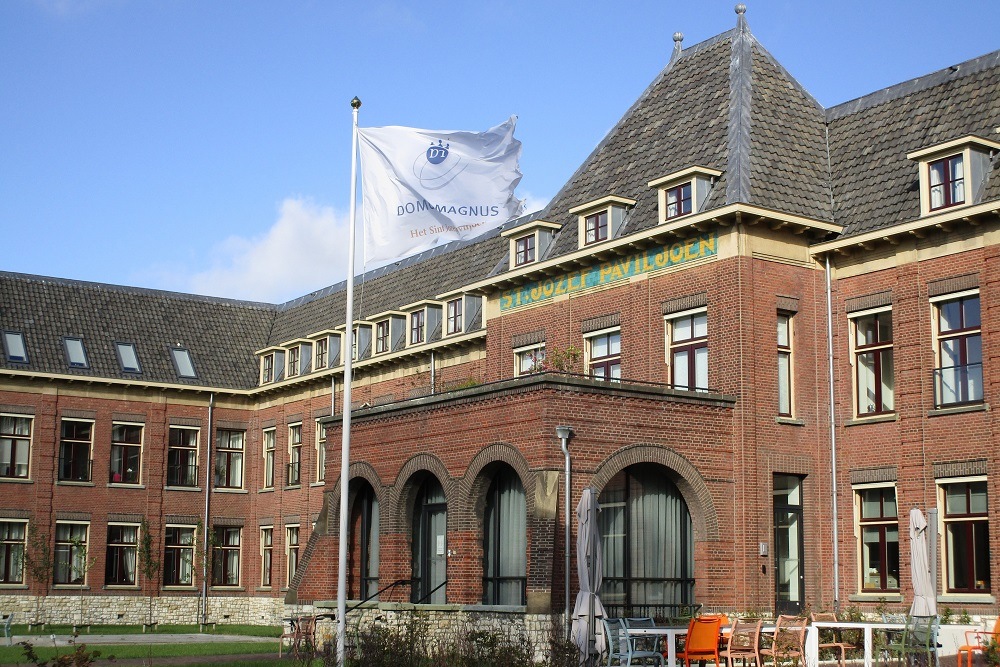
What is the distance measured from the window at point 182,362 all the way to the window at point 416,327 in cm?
1104

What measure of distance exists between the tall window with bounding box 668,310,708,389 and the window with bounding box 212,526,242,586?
24884 mm

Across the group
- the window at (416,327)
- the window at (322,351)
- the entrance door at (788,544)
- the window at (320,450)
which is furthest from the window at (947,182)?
the window at (320,450)

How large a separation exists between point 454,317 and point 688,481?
14.5 metres

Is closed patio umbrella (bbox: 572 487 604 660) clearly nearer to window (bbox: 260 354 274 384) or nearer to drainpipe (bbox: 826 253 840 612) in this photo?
drainpipe (bbox: 826 253 840 612)

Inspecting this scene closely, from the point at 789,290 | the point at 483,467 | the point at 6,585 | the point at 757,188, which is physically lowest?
the point at 6,585

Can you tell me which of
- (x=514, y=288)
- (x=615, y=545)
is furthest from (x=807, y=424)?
(x=514, y=288)

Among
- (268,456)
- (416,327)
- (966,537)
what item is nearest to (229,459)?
(268,456)

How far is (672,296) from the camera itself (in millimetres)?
27234

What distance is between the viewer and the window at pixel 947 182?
24.2 metres

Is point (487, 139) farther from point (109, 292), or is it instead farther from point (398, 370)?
point (109, 292)

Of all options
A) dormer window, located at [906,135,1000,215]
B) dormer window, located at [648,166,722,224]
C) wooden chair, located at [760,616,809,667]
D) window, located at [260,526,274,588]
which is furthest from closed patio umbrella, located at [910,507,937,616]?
window, located at [260,526,274,588]

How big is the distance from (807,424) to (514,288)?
8712 millimetres

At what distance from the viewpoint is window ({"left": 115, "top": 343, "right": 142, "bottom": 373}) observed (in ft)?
151

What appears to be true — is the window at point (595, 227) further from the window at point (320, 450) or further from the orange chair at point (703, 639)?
the window at point (320, 450)
